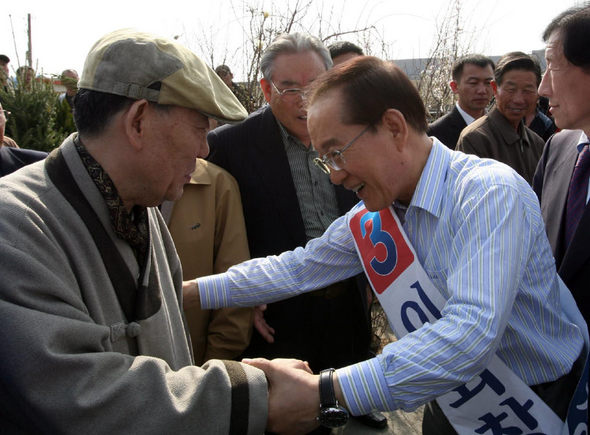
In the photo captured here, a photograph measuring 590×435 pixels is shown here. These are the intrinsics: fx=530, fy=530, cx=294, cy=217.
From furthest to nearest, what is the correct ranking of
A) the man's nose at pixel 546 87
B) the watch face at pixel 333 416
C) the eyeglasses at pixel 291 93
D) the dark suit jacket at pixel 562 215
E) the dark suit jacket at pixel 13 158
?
the eyeglasses at pixel 291 93 < the dark suit jacket at pixel 13 158 < the man's nose at pixel 546 87 < the dark suit jacket at pixel 562 215 < the watch face at pixel 333 416

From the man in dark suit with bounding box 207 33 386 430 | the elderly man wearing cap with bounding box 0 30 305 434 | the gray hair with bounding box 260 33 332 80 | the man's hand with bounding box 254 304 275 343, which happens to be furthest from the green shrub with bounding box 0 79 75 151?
the elderly man wearing cap with bounding box 0 30 305 434

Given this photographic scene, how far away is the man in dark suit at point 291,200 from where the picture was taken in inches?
121

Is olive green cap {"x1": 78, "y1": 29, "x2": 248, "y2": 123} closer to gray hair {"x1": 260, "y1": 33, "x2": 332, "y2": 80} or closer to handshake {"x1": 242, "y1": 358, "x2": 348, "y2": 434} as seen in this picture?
handshake {"x1": 242, "y1": 358, "x2": 348, "y2": 434}

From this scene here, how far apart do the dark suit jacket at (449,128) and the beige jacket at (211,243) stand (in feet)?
8.98

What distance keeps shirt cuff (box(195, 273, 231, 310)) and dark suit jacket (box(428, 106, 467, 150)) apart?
10.8ft

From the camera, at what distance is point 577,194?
2.41 m

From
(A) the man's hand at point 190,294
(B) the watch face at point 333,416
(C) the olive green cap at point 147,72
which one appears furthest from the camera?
(A) the man's hand at point 190,294

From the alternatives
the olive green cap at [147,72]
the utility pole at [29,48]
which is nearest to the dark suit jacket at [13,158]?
the olive green cap at [147,72]

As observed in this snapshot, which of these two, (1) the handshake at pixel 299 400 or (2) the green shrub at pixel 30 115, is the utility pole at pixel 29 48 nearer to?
(2) the green shrub at pixel 30 115

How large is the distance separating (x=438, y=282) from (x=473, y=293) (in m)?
0.33

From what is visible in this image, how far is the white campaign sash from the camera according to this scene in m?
1.77

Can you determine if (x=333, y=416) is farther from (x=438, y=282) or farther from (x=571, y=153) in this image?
(x=571, y=153)

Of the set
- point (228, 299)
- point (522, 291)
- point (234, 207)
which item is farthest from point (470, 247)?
point (234, 207)

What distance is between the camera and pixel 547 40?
2.42m
